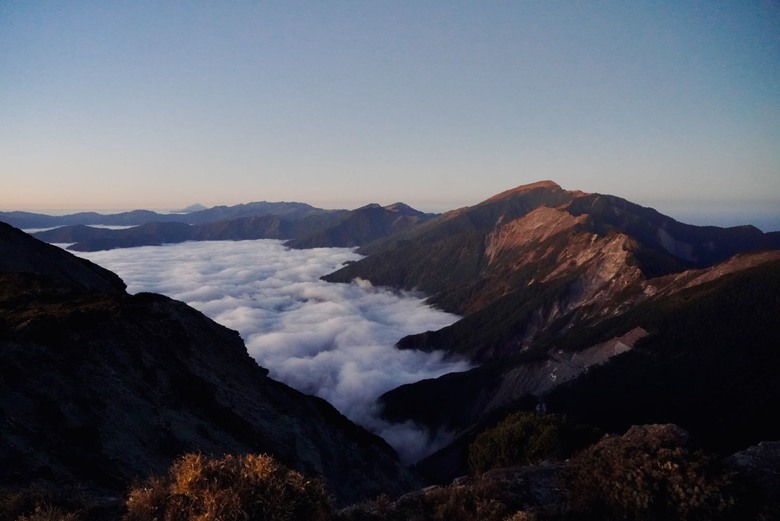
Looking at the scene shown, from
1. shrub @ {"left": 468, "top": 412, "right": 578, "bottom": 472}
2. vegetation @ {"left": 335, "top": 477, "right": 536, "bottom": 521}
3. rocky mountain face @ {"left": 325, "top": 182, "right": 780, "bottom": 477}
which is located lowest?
rocky mountain face @ {"left": 325, "top": 182, "right": 780, "bottom": 477}

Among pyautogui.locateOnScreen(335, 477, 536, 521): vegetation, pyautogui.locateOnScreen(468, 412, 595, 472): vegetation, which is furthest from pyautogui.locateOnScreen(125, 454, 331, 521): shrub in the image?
pyautogui.locateOnScreen(468, 412, 595, 472): vegetation

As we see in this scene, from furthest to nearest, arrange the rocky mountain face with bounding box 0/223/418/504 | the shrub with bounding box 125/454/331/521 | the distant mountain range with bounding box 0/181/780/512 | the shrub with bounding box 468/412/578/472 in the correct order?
the shrub with bounding box 468/412/578/472, the distant mountain range with bounding box 0/181/780/512, the rocky mountain face with bounding box 0/223/418/504, the shrub with bounding box 125/454/331/521

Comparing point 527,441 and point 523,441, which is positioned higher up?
point 527,441

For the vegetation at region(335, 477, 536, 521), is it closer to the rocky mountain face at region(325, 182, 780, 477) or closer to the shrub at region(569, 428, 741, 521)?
the shrub at region(569, 428, 741, 521)

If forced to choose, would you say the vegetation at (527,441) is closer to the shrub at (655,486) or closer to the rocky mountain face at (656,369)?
the shrub at (655,486)

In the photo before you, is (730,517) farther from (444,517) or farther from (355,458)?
(355,458)

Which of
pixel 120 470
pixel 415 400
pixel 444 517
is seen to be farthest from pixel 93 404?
pixel 415 400

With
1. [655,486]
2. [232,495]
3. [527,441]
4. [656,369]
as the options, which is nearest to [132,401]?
[232,495]

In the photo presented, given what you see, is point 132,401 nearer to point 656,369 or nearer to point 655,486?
point 655,486
